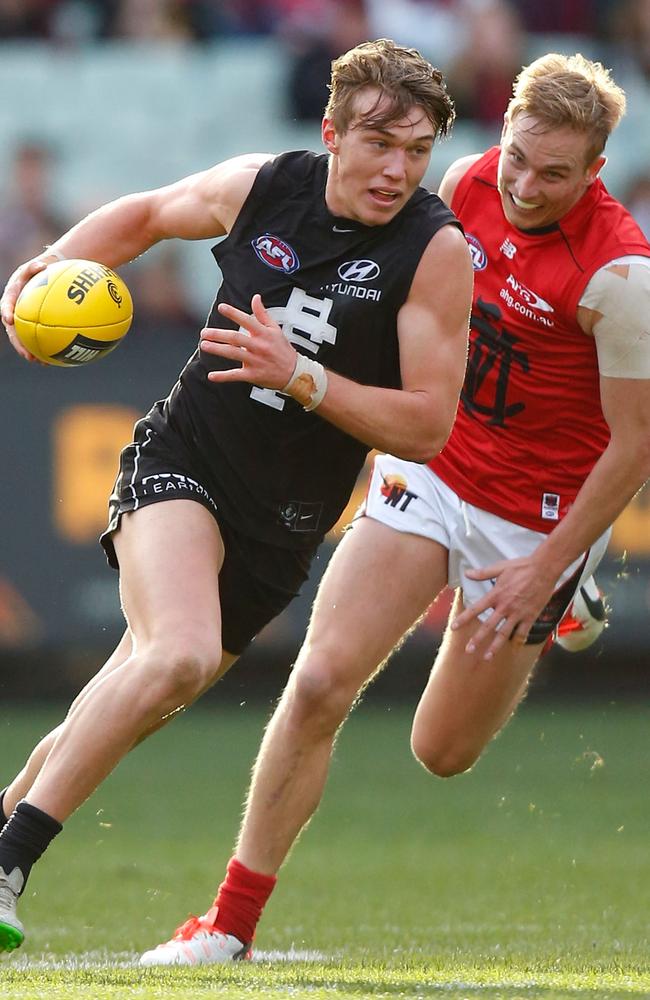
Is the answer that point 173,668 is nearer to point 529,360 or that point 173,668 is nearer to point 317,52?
point 529,360

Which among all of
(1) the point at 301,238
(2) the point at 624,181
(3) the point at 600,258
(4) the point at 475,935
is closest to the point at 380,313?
(1) the point at 301,238

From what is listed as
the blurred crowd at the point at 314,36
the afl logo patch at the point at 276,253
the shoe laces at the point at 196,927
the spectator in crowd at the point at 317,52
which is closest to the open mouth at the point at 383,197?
the afl logo patch at the point at 276,253

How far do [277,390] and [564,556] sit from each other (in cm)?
122

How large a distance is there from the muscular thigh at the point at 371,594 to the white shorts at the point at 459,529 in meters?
0.04

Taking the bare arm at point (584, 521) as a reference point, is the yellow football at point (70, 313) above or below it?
above

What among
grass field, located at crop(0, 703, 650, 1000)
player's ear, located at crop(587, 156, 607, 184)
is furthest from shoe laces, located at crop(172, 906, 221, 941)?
player's ear, located at crop(587, 156, 607, 184)

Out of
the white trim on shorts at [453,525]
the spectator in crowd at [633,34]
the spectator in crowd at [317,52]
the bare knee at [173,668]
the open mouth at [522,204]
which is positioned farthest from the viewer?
the spectator in crowd at [633,34]

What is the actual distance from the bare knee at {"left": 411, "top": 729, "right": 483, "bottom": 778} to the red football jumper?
80cm

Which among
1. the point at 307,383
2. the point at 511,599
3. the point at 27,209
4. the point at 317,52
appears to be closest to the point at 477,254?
the point at 511,599

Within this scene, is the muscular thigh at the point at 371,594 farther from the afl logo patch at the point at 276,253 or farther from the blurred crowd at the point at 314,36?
the blurred crowd at the point at 314,36

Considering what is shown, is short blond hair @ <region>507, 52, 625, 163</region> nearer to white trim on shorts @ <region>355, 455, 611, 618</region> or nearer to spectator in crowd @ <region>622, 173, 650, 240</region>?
white trim on shorts @ <region>355, 455, 611, 618</region>

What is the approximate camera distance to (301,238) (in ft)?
16.6

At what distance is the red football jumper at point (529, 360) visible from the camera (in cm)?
538

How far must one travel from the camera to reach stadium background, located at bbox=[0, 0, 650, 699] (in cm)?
1094
